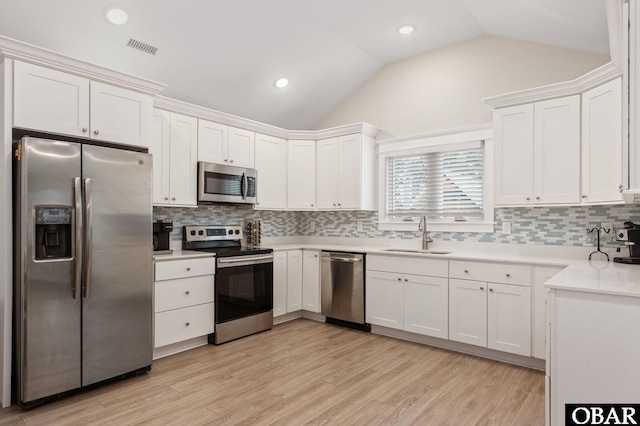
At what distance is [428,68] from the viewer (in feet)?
14.7

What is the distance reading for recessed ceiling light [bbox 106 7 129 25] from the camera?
2986 millimetres

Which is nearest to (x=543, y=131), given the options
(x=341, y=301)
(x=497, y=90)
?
(x=497, y=90)

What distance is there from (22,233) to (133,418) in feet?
4.51

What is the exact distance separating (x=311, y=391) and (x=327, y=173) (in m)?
2.78

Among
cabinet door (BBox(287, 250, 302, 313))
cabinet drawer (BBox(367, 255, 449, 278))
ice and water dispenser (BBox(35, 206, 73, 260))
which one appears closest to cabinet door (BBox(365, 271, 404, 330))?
cabinet drawer (BBox(367, 255, 449, 278))

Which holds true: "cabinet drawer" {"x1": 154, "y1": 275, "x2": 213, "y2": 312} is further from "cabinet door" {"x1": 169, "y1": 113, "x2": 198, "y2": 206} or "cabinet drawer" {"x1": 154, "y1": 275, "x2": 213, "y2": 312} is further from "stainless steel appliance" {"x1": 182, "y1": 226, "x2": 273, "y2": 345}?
"cabinet door" {"x1": 169, "y1": 113, "x2": 198, "y2": 206}

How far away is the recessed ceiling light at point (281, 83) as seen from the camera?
4.46m

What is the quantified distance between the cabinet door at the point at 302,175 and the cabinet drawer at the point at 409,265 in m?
1.25

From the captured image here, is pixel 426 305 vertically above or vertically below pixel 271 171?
below

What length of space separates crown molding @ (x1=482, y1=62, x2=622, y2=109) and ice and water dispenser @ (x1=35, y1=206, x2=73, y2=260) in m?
3.59

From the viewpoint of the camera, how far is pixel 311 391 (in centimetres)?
280

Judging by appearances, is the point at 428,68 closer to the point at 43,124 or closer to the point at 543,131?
the point at 543,131

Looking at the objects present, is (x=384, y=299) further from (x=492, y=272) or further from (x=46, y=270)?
(x=46, y=270)

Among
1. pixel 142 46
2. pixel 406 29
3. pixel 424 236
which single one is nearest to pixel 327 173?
pixel 424 236
